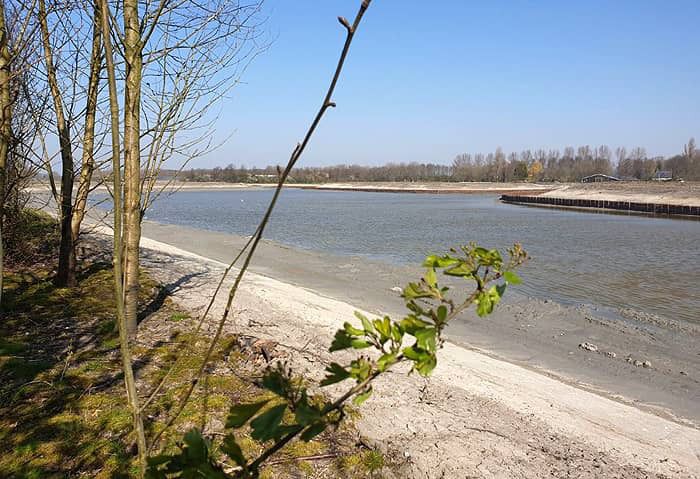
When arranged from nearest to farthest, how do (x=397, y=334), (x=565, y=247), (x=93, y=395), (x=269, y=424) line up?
1. (x=269, y=424)
2. (x=397, y=334)
3. (x=93, y=395)
4. (x=565, y=247)

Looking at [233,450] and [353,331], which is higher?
[353,331]

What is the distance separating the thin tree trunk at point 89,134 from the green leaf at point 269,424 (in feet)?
20.4

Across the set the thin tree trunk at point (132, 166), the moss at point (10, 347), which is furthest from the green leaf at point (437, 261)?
the moss at point (10, 347)

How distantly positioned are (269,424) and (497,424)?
16.6 ft

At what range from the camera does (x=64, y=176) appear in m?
7.50

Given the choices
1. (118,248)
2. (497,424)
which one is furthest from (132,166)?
(497,424)

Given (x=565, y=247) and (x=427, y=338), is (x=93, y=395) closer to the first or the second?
(x=427, y=338)

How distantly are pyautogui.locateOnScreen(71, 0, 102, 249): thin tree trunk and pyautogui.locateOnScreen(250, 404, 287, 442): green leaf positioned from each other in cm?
621

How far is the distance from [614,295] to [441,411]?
36.3ft

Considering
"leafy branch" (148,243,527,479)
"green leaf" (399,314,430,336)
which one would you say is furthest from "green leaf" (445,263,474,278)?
"green leaf" (399,314,430,336)

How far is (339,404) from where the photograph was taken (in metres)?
0.85

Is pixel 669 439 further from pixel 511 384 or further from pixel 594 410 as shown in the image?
pixel 511 384

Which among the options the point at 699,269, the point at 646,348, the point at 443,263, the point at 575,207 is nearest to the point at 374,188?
the point at 575,207

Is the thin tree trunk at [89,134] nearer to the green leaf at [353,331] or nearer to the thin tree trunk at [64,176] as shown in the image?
the thin tree trunk at [64,176]
